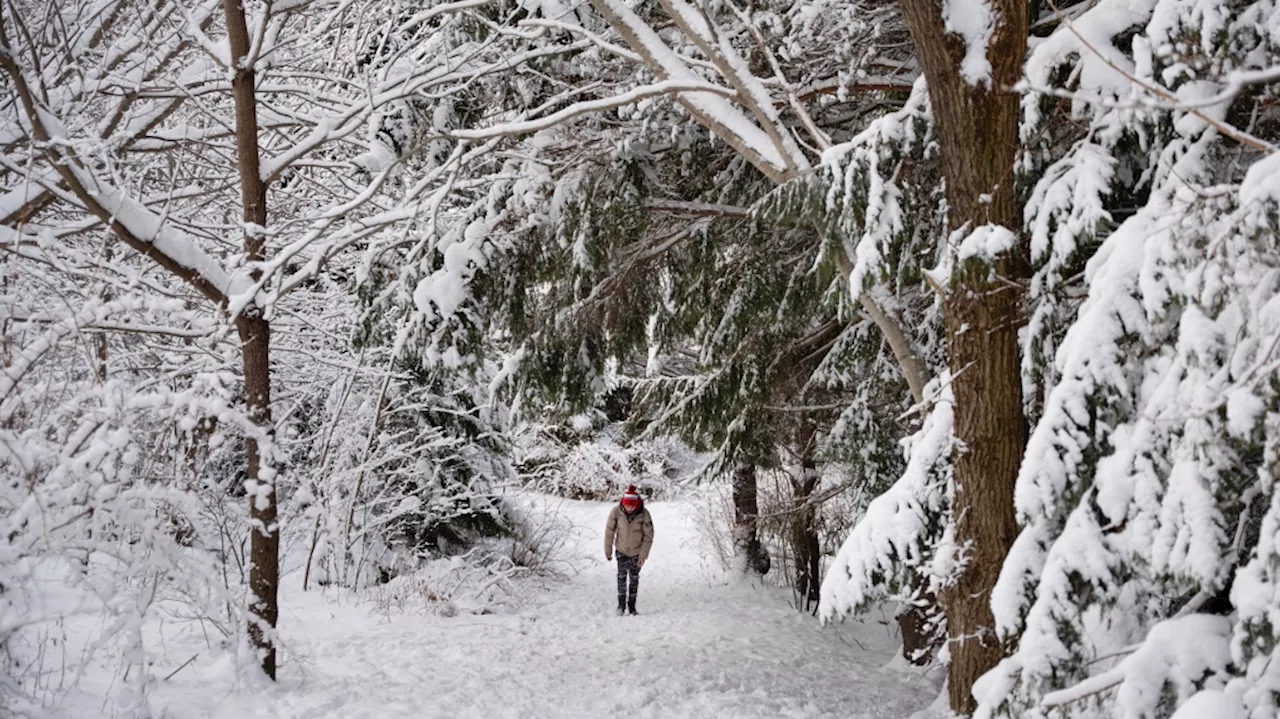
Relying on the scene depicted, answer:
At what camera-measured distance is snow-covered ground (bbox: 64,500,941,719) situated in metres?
5.13

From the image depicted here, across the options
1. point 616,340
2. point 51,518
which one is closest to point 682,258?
point 616,340

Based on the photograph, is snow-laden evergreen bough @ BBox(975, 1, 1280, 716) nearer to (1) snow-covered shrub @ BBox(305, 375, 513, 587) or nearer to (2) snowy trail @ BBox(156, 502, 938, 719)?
(2) snowy trail @ BBox(156, 502, 938, 719)

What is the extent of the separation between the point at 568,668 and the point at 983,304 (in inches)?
186

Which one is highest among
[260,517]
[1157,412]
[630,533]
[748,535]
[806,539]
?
[1157,412]

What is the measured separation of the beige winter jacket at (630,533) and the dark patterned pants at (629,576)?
78 millimetres

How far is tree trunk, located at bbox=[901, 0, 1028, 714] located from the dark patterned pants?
656 cm

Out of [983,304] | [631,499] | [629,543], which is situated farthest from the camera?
[631,499]

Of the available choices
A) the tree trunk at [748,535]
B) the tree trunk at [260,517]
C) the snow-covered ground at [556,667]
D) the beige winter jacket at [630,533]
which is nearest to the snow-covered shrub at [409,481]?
the snow-covered ground at [556,667]

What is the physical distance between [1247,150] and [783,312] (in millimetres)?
3234

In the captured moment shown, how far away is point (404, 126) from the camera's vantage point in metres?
6.21

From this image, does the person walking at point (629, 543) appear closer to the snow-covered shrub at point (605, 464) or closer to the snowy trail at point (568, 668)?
the snowy trail at point (568, 668)

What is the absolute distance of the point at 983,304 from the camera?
3.52m

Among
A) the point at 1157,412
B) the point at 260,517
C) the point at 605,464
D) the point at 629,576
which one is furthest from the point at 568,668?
the point at 605,464

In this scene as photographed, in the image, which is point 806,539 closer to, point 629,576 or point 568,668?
point 629,576
